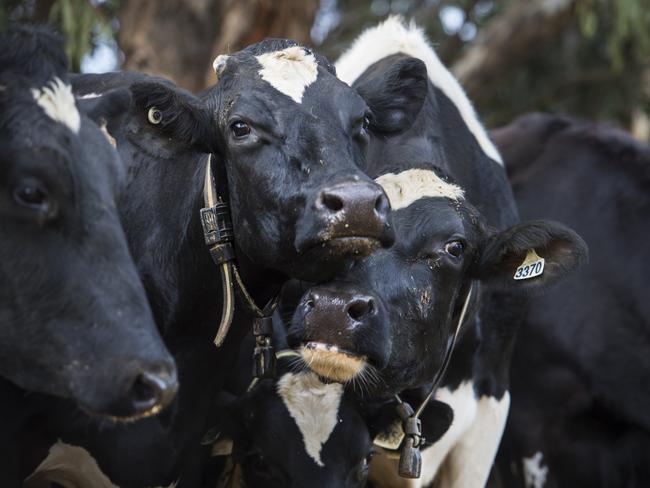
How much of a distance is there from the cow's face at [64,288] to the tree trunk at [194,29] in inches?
199

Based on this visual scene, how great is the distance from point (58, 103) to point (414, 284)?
1785mm

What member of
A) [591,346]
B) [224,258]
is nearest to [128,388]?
[224,258]

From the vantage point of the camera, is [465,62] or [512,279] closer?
[512,279]

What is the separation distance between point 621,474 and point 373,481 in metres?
1.88

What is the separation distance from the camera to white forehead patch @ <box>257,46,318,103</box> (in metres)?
4.21

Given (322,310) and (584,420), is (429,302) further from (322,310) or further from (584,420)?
(584,420)

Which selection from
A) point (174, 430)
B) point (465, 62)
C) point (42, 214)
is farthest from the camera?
point (465, 62)

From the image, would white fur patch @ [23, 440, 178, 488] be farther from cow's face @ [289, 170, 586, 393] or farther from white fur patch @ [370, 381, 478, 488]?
white fur patch @ [370, 381, 478, 488]

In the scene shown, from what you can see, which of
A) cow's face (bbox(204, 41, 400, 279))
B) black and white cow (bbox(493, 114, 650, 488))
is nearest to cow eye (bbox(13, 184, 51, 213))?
cow's face (bbox(204, 41, 400, 279))

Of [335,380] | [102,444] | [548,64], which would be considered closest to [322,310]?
[335,380]

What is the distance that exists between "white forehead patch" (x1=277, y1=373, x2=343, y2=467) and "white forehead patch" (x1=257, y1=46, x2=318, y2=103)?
1.42 metres

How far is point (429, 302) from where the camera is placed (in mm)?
4844

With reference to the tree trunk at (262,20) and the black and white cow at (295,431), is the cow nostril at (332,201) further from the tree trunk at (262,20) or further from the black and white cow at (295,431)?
the tree trunk at (262,20)

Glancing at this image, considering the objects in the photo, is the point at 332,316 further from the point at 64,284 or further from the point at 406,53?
the point at 406,53
